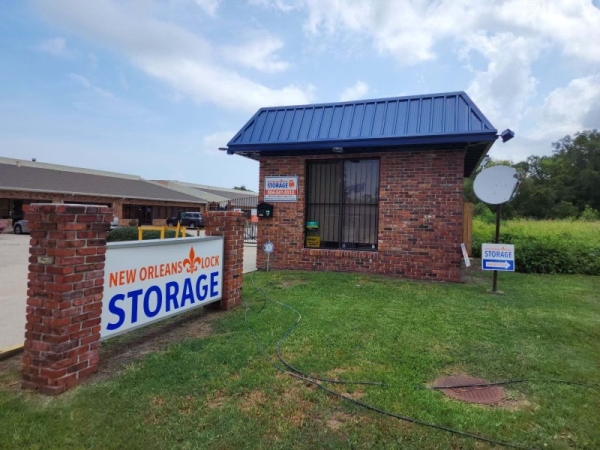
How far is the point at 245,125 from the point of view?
977cm

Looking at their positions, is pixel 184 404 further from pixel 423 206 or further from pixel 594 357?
pixel 423 206

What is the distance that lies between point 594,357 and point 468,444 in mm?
2554

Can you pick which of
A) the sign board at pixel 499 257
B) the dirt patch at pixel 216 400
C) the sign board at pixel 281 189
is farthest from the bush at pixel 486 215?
the dirt patch at pixel 216 400

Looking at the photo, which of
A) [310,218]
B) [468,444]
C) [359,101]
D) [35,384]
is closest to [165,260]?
[35,384]

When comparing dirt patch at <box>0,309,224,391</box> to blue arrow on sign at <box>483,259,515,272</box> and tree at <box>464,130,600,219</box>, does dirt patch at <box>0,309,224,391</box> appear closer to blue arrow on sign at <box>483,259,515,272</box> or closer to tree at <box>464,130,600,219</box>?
blue arrow on sign at <box>483,259,515,272</box>

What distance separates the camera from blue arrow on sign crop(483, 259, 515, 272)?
24.0 ft

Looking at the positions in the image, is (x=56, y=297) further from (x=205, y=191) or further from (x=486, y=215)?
(x=205, y=191)

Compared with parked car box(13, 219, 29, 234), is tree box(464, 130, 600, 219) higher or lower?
higher

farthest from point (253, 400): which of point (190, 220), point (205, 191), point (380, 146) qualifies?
point (205, 191)

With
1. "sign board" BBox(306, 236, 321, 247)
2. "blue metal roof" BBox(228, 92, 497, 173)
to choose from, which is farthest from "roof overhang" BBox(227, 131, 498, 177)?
→ "sign board" BBox(306, 236, 321, 247)

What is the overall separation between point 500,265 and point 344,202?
12.0 ft

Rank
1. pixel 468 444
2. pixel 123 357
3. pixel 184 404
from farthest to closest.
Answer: pixel 123 357
pixel 184 404
pixel 468 444

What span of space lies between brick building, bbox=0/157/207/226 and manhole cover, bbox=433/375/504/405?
2113 centimetres

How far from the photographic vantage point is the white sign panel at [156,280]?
3.73 metres
